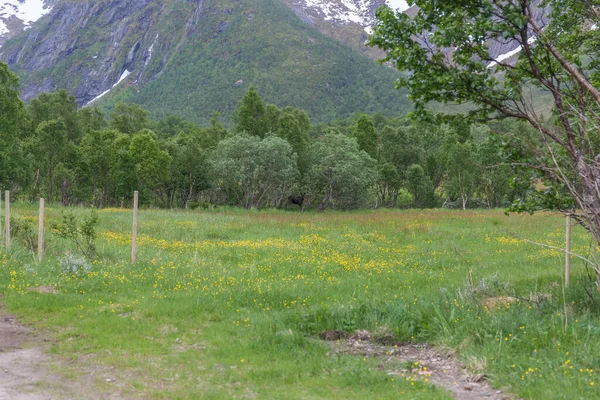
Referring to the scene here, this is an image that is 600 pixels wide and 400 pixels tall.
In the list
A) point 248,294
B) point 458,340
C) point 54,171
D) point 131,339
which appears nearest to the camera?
point 458,340

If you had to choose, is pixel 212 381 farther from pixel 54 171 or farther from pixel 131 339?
pixel 54 171

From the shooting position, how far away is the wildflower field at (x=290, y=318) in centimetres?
609

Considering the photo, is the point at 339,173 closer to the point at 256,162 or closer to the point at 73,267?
the point at 256,162

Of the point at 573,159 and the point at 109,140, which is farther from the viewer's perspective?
the point at 109,140

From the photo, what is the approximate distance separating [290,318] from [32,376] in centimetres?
389

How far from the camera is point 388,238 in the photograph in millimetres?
23016

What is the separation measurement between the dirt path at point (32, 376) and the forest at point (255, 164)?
3582cm

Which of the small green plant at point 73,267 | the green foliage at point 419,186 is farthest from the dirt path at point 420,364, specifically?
the green foliage at point 419,186

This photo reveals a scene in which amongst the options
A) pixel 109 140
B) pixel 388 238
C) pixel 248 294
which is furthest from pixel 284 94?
pixel 248 294

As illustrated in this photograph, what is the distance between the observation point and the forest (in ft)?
162

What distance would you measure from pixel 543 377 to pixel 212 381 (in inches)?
151

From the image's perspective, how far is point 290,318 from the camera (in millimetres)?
8633

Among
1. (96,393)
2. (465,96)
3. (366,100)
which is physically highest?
(366,100)

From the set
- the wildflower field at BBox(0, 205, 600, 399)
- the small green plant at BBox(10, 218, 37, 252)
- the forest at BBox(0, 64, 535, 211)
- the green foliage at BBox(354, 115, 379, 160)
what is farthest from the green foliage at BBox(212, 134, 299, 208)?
the wildflower field at BBox(0, 205, 600, 399)
